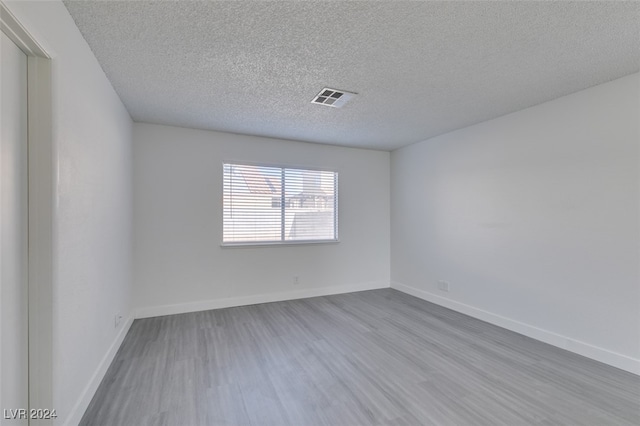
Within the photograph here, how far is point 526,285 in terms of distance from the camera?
3.04 metres

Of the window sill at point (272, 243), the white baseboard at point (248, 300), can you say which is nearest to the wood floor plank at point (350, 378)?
the white baseboard at point (248, 300)

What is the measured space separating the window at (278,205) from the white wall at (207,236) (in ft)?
0.43

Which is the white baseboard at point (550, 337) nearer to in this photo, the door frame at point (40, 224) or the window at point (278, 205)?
the window at point (278, 205)

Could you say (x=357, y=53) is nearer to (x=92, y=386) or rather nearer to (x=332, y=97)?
(x=332, y=97)

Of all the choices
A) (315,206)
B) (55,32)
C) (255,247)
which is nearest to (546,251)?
(315,206)

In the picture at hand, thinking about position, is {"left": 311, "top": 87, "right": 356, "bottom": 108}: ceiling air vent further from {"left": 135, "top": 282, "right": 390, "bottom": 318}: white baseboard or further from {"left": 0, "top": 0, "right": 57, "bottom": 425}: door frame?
{"left": 135, "top": 282, "right": 390, "bottom": 318}: white baseboard

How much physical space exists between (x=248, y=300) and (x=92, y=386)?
219 centimetres

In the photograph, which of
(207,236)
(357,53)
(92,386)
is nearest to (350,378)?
(92,386)

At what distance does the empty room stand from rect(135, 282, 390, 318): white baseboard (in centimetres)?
3

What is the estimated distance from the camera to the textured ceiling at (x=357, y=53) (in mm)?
1628

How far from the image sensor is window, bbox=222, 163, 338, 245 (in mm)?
4043

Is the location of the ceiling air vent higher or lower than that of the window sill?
higher

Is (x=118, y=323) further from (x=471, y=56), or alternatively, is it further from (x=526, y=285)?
(x=526, y=285)

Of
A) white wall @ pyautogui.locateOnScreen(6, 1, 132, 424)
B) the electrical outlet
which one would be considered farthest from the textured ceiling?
the electrical outlet
